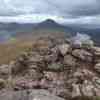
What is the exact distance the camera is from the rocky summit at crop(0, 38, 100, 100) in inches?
1040

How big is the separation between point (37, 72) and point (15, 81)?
2.67 metres

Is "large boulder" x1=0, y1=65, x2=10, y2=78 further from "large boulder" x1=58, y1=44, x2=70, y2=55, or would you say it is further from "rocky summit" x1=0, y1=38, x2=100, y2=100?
"large boulder" x1=58, y1=44, x2=70, y2=55

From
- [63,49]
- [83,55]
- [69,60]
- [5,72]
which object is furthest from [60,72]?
[5,72]

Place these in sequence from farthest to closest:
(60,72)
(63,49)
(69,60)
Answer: (63,49)
(69,60)
(60,72)

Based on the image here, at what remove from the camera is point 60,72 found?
2941 cm

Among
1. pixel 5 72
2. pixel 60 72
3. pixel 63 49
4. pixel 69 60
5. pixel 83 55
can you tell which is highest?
pixel 63 49

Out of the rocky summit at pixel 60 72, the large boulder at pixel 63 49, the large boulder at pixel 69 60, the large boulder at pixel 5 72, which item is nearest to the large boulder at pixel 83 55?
the rocky summit at pixel 60 72

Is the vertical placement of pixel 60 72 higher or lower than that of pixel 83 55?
lower

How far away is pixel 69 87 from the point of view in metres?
27.2

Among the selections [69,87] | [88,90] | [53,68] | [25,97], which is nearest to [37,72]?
[53,68]

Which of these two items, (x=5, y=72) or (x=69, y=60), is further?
(x=5, y=72)

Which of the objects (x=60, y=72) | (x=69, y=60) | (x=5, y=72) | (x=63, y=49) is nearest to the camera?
(x=60, y=72)

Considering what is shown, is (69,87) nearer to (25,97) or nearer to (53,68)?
(53,68)

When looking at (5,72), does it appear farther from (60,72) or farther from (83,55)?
(83,55)
